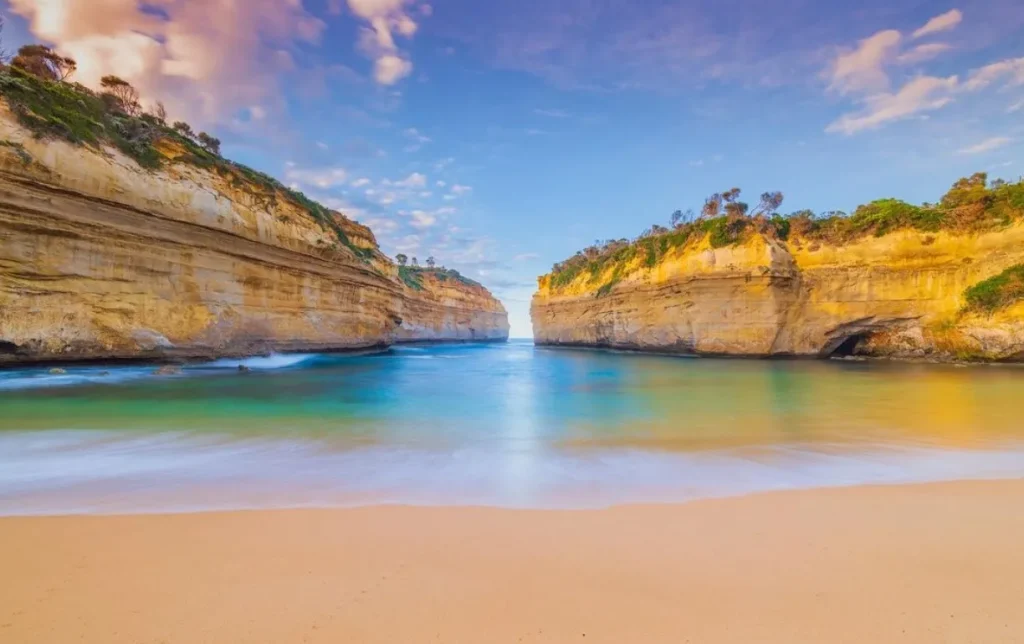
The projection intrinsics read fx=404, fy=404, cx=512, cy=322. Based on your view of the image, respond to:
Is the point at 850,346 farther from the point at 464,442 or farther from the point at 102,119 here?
the point at 102,119

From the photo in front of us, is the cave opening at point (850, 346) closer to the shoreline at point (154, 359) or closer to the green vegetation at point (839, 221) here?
the green vegetation at point (839, 221)

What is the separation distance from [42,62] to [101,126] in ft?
11.7

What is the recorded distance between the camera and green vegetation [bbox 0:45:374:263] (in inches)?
383

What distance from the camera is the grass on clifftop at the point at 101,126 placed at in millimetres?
9625

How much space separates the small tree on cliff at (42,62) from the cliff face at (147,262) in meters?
3.60

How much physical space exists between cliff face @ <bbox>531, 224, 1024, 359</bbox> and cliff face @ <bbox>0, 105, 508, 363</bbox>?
18108 mm

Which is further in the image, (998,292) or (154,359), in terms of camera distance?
(998,292)

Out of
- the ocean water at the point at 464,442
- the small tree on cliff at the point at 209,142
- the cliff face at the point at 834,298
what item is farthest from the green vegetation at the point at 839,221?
the small tree on cliff at the point at 209,142

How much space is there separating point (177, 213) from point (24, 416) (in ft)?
26.7

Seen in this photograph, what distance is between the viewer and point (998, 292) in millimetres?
14016

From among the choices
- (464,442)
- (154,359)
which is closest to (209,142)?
(154,359)

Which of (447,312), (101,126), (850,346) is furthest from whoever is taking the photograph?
(447,312)

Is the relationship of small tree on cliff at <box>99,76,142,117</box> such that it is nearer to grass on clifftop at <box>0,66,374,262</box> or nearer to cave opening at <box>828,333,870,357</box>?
grass on clifftop at <box>0,66,374,262</box>

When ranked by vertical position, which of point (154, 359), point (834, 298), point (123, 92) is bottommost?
point (154, 359)
